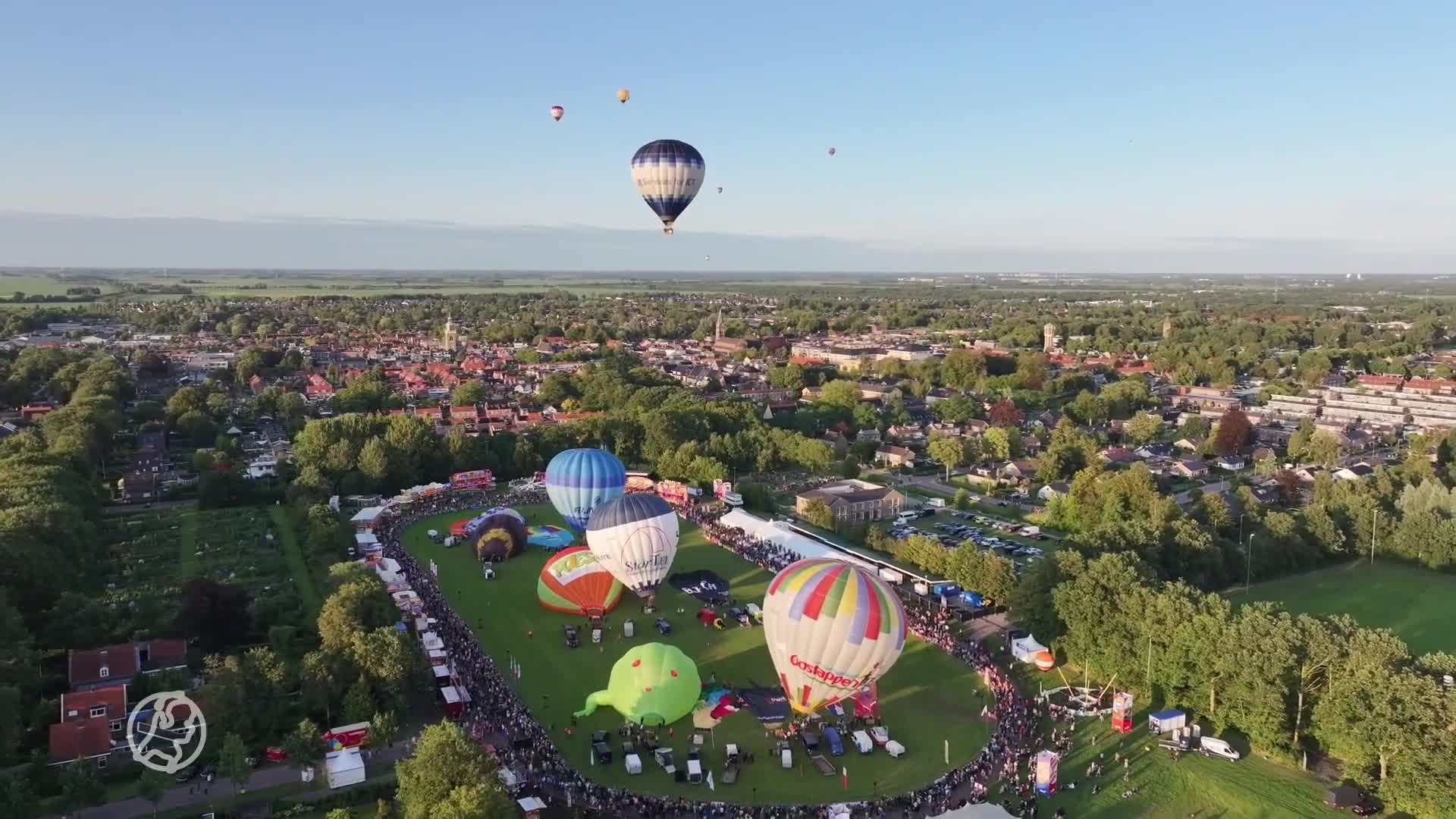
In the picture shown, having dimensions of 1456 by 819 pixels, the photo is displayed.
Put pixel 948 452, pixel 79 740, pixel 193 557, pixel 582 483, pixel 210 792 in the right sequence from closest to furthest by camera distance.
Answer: pixel 210 792
pixel 79 740
pixel 193 557
pixel 582 483
pixel 948 452

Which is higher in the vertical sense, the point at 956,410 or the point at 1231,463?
the point at 956,410

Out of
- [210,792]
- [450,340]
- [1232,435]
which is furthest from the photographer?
[450,340]

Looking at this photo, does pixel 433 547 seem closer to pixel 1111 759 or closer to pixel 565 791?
pixel 565 791

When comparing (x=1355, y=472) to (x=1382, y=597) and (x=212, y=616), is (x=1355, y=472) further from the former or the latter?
(x=212, y=616)

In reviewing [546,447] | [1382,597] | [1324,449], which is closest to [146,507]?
[546,447]

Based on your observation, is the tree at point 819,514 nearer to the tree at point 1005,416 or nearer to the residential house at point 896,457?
the residential house at point 896,457

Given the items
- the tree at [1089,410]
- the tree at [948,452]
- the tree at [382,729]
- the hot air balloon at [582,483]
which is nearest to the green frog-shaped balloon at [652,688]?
the tree at [382,729]

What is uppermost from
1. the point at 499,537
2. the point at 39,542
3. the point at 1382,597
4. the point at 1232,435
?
the point at 39,542
